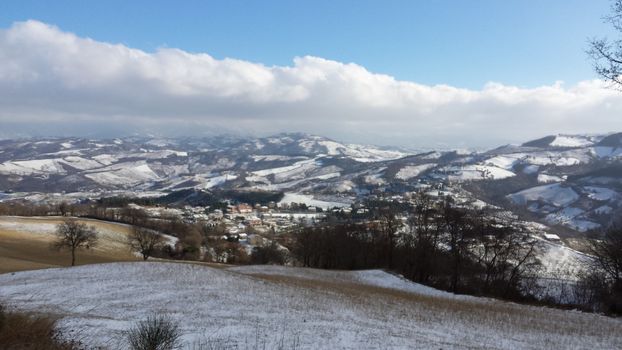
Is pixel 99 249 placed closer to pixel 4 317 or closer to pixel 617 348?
pixel 4 317

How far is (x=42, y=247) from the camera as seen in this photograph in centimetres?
7950

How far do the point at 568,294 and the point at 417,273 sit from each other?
1980 cm

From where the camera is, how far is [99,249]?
89438mm

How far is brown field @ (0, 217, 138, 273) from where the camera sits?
201 feet

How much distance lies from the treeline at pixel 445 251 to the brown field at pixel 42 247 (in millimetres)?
41327

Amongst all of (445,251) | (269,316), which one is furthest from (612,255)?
(269,316)

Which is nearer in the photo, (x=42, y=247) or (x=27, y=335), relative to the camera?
(x=27, y=335)

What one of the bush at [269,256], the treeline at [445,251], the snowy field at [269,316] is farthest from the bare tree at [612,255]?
the bush at [269,256]

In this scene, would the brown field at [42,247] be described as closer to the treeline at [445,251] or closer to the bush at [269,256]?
the bush at [269,256]

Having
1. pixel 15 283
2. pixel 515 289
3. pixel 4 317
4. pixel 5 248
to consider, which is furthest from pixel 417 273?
pixel 5 248

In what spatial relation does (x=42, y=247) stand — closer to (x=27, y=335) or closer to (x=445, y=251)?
(x=445, y=251)

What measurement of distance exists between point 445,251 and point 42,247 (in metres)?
72.5

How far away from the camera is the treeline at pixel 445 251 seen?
2030 inches

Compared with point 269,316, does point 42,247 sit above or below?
below
